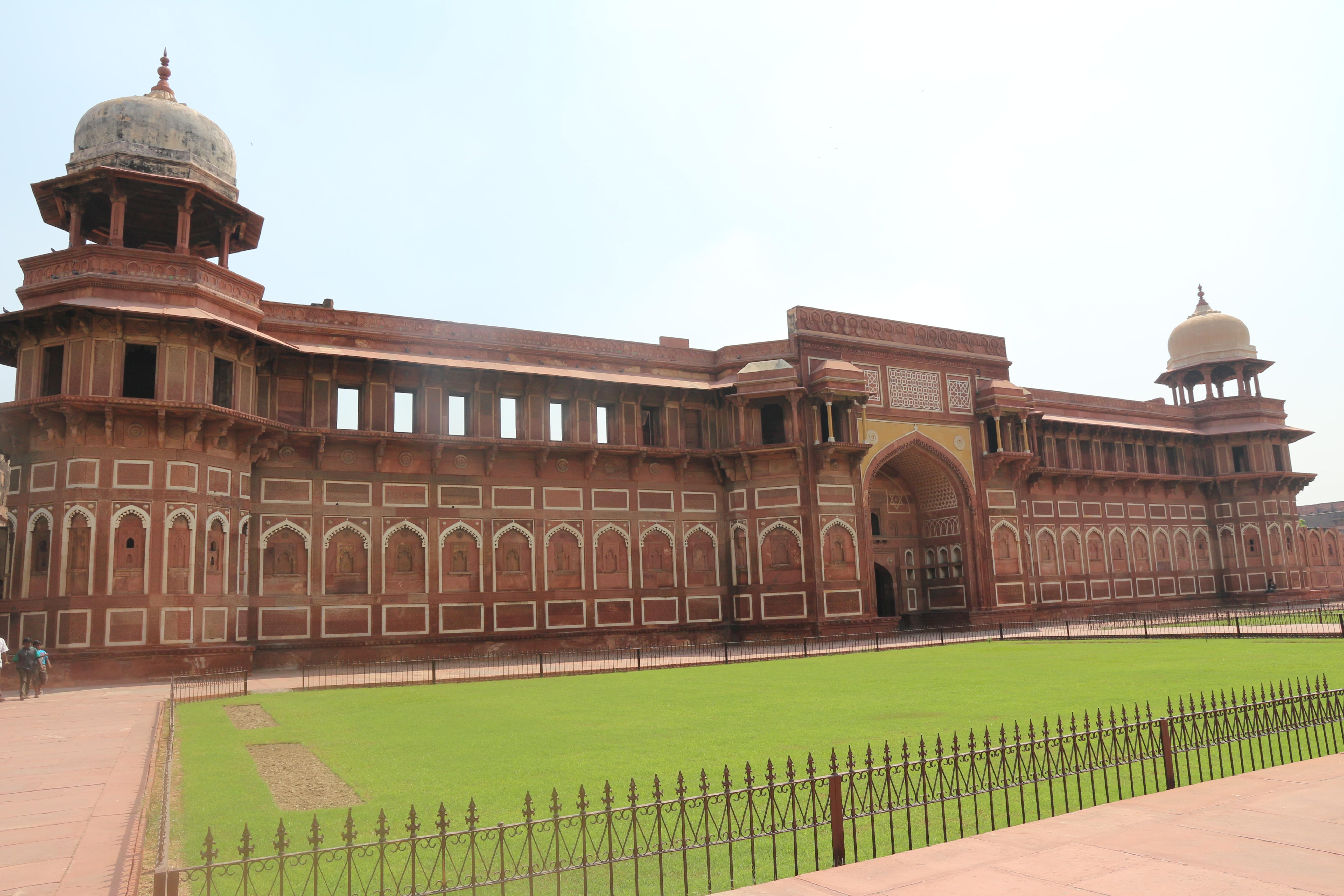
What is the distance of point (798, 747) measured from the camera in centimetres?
875

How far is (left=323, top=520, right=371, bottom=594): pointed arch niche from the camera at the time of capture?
2230 centimetres

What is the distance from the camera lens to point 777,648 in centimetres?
2386

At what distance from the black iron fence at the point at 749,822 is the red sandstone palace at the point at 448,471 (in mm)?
15344

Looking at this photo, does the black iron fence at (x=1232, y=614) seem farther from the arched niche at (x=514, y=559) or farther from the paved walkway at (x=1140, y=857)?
the paved walkway at (x=1140, y=857)

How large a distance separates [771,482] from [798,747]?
19.1 metres

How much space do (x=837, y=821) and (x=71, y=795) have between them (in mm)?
6522

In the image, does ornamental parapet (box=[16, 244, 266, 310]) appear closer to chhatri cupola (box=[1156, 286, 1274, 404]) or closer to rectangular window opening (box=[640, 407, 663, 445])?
rectangular window opening (box=[640, 407, 663, 445])

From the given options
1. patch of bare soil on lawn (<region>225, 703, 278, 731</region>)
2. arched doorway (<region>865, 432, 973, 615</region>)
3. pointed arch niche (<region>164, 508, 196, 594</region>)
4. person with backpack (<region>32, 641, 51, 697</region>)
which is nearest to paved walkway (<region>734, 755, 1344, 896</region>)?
patch of bare soil on lawn (<region>225, 703, 278, 731</region>)

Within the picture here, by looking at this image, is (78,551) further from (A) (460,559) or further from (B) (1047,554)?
(B) (1047,554)

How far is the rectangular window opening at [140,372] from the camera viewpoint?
20688 mm

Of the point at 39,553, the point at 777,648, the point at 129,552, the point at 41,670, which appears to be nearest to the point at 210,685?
the point at 41,670

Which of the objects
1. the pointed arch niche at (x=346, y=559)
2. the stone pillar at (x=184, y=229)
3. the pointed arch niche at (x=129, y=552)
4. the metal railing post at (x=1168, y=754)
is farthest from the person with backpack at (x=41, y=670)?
the metal railing post at (x=1168, y=754)

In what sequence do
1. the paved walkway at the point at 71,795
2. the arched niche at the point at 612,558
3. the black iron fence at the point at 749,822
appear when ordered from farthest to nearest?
the arched niche at the point at 612,558, the paved walkway at the point at 71,795, the black iron fence at the point at 749,822

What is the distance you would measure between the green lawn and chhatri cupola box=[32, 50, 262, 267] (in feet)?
39.5
